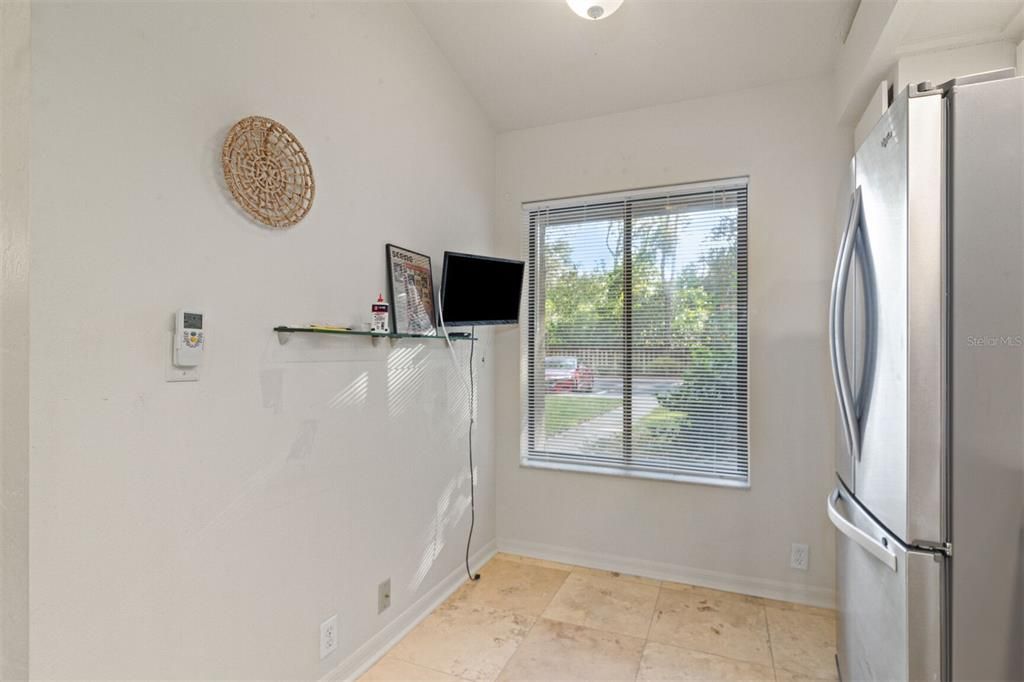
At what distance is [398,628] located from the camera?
223 cm

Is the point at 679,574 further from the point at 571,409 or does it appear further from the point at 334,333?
the point at 334,333

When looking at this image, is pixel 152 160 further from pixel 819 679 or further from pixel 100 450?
pixel 819 679

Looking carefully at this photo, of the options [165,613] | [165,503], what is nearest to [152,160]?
[165,503]

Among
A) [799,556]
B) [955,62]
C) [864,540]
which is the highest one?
[955,62]

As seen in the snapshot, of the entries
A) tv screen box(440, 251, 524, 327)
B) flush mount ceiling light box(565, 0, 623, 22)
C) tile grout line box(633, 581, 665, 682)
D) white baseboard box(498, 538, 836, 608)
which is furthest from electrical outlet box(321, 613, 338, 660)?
flush mount ceiling light box(565, 0, 623, 22)

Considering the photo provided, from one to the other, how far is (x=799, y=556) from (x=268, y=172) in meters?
2.91

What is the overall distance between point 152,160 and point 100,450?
2.37ft

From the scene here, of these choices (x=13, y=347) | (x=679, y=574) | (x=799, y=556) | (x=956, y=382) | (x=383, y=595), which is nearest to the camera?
(x=13, y=347)

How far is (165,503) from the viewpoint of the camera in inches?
52.6

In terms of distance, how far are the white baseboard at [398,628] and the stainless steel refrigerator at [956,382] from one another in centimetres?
176

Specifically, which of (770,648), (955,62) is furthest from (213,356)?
(955,62)

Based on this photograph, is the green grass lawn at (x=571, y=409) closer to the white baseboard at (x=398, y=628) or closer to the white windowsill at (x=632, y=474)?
the white windowsill at (x=632, y=474)

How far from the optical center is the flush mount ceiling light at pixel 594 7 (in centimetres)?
204

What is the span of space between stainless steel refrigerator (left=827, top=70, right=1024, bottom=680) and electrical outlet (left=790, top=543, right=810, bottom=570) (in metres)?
1.34
